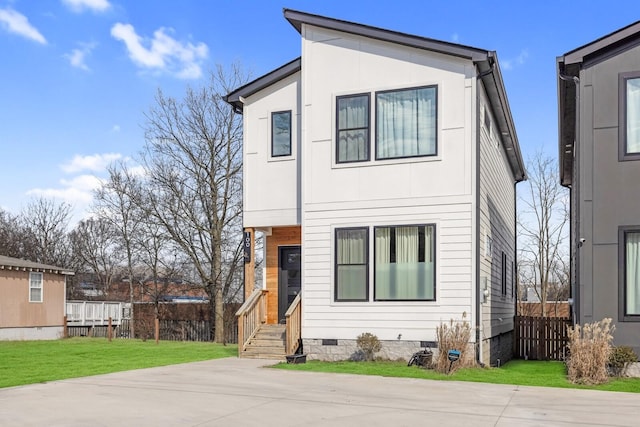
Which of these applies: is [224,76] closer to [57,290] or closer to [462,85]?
[57,290]

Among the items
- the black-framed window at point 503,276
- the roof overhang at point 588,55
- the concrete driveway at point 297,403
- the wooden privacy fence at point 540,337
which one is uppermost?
the roof overhang at point 588,55

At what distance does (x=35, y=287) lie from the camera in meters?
26.5

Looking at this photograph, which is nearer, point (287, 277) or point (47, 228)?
point (287, 277)

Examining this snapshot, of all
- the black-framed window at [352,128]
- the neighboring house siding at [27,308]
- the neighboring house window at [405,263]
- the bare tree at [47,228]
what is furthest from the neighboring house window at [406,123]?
the bare tree at [47,228]

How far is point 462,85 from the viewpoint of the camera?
13.0 metres

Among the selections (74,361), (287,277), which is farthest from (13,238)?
(287,277)

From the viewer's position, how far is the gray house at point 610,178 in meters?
11.5

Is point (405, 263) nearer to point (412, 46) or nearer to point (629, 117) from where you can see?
point (412, 46)

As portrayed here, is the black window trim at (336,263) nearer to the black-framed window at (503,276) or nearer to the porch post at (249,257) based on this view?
the porch post at (249,257)

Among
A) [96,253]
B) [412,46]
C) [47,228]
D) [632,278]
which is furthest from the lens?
[96,253]

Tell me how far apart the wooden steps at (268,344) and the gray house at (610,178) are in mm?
6451

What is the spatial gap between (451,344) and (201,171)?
717 inches

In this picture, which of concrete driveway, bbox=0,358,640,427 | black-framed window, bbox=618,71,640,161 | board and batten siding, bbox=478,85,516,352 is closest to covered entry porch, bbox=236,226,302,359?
concrete driveway, bbox=0,358,640,427

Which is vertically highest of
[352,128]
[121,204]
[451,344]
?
[352,128]
